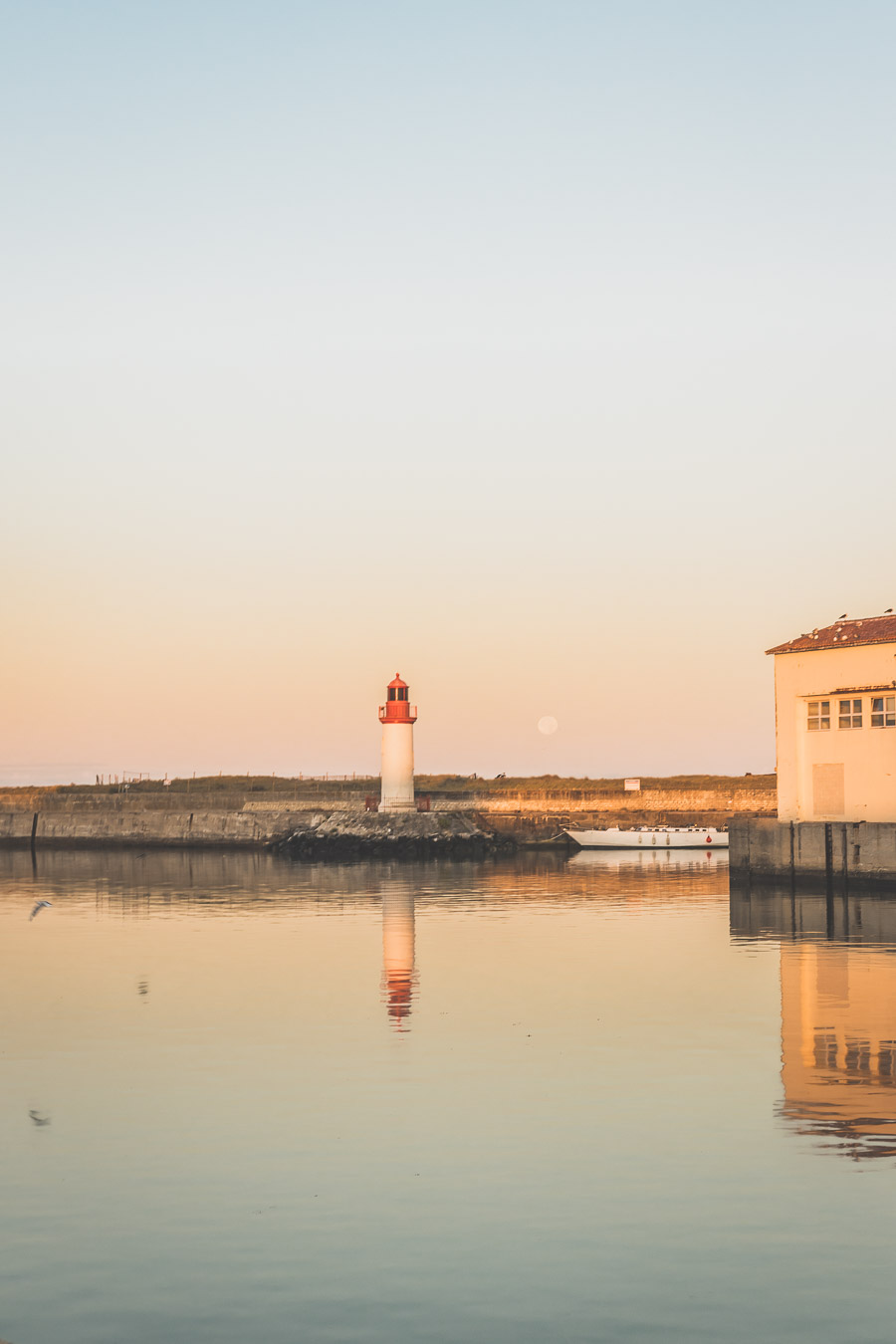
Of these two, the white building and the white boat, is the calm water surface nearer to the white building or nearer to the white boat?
the white building

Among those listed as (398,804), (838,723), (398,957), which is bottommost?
(398,957)

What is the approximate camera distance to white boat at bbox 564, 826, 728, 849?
80.2 m

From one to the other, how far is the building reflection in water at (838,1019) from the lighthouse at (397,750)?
106ft

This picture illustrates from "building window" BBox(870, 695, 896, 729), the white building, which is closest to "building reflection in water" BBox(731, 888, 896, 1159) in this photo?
the white building

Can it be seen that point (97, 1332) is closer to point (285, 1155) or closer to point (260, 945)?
point (285, 1155)

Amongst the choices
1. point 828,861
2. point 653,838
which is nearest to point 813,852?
point 828,861

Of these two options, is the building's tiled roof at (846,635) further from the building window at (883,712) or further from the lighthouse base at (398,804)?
the lighthouse base at (398,804)

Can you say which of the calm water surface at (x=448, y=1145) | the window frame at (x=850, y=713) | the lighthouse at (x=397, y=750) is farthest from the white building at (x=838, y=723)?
the lighthouse at (x=397, y=750)

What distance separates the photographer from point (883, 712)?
4488 centimetres

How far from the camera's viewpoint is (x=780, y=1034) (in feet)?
68.6

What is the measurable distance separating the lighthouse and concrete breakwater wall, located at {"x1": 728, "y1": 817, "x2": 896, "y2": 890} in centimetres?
2533

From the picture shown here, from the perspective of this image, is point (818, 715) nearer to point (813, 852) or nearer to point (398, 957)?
point (813, 852)

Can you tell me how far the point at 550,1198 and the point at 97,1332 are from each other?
450 centimetres

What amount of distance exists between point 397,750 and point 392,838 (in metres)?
4.56
